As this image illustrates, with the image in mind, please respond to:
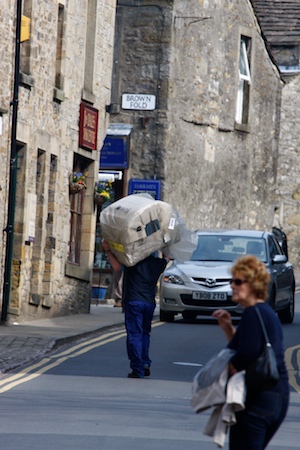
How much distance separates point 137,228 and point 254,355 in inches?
319

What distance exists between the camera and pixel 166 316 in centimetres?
2312

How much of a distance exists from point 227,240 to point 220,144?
37.6 ft

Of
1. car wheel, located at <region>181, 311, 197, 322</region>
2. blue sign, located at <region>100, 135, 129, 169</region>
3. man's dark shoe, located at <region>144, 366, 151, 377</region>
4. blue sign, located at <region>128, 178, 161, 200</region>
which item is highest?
blue sign, located at <region>100, 135, 129, 169</region>

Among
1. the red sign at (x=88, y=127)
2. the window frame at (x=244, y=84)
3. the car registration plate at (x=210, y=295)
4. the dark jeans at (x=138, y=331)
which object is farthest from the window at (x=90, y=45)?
the dark jeans at (x=138, y=331)

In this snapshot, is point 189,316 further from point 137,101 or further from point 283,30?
point 283,30

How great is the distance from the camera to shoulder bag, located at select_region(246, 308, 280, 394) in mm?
6660

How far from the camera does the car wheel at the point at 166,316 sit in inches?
906

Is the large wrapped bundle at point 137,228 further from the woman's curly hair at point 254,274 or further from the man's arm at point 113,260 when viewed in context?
the woman's curly hair at point 254,274

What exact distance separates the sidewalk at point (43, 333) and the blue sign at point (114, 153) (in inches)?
235

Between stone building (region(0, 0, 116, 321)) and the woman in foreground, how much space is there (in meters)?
14.8

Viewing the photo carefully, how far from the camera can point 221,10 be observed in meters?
33.9

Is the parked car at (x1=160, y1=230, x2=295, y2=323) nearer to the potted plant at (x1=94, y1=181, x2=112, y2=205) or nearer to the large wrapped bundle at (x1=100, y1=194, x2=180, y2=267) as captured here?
the potted plant at (x1=94, y1=181, x2=112, y2=205)

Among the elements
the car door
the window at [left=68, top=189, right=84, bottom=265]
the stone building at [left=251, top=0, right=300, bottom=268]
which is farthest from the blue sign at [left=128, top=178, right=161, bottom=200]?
the stone building at [left=251, top=0, right=300, bottom=268]

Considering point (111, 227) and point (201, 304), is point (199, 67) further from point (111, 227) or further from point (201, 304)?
point (111, 227)
